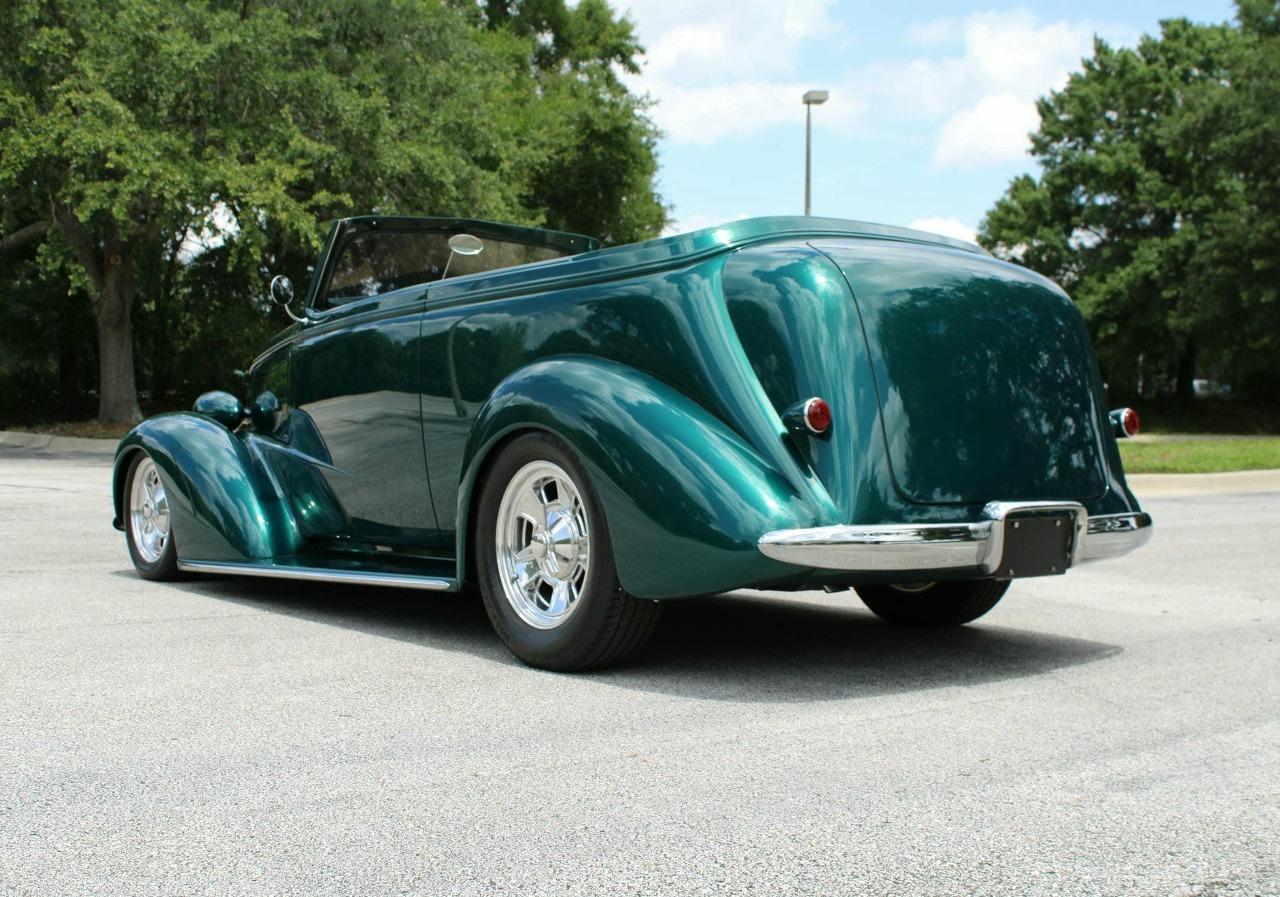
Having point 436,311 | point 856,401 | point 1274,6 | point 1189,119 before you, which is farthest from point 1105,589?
point 1274,6

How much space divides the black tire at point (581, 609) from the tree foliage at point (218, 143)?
15.3m

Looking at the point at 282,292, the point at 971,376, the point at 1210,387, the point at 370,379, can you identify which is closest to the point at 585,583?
the point at 971,376

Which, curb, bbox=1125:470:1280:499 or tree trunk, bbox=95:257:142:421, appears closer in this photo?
curb, bbox=1125:470:1280:499

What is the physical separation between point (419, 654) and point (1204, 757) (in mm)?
2582

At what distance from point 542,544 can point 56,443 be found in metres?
20.4

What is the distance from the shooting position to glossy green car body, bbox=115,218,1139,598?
389cm

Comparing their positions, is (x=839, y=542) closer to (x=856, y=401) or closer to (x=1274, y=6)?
(x=856, y=401)

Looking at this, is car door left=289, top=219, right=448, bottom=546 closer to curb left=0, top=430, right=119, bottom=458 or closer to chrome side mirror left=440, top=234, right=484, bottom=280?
chrome side mirror left=440, top=234, right=484, bottom=280

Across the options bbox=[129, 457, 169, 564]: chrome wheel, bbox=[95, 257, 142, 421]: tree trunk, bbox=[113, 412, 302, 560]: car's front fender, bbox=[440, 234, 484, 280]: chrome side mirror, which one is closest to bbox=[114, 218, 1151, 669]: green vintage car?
bbox=[113, 412, 302, 560]: car's front fender

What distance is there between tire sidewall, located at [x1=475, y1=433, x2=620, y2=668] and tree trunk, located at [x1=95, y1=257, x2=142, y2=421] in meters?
21.5

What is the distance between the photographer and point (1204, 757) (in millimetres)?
3303

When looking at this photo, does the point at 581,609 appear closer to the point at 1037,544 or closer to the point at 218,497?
the point at 1037,544

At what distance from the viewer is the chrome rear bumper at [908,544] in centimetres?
372

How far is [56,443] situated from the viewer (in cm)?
2225
